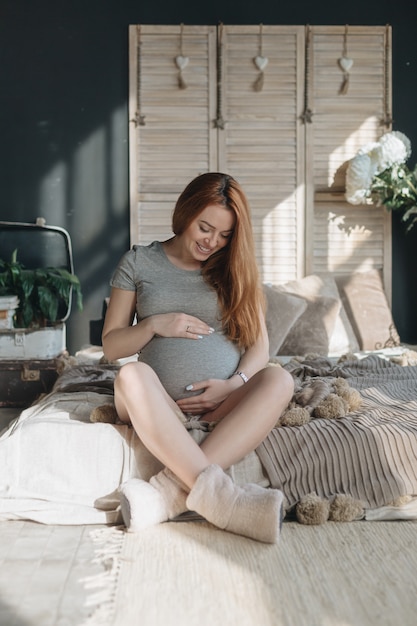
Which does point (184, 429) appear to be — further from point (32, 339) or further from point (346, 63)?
point (346, 63)

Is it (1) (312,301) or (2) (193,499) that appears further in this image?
(1) (312,301)

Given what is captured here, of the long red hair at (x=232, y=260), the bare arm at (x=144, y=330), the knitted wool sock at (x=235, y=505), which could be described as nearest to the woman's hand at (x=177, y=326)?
the bare arm at (x=144, y=330)

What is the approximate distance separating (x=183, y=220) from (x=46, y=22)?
274 cm

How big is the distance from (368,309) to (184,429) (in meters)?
2.62

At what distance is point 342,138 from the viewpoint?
4.65 m

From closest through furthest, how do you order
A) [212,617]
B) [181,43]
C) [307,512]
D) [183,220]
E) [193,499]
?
[212,617] < [193,499] < [307,512] < [183,220] < [181,43]

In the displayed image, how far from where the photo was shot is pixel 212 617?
1.55 meters

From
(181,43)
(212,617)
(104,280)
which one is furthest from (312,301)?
(212,617)

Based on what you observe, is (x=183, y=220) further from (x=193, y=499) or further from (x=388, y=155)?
(x=388, y=155)

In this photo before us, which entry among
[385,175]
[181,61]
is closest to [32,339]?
[181,61]

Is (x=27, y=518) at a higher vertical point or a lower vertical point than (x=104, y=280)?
lower

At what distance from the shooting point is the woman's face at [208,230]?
7.68ft

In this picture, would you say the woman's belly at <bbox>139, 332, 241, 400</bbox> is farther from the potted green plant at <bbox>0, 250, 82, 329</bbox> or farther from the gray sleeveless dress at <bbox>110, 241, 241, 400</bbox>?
the potted green plant at <bbox>0, 250, 82, 329</bbox>

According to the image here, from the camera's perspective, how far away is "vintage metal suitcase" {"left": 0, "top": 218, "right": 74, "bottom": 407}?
3.83 metres
